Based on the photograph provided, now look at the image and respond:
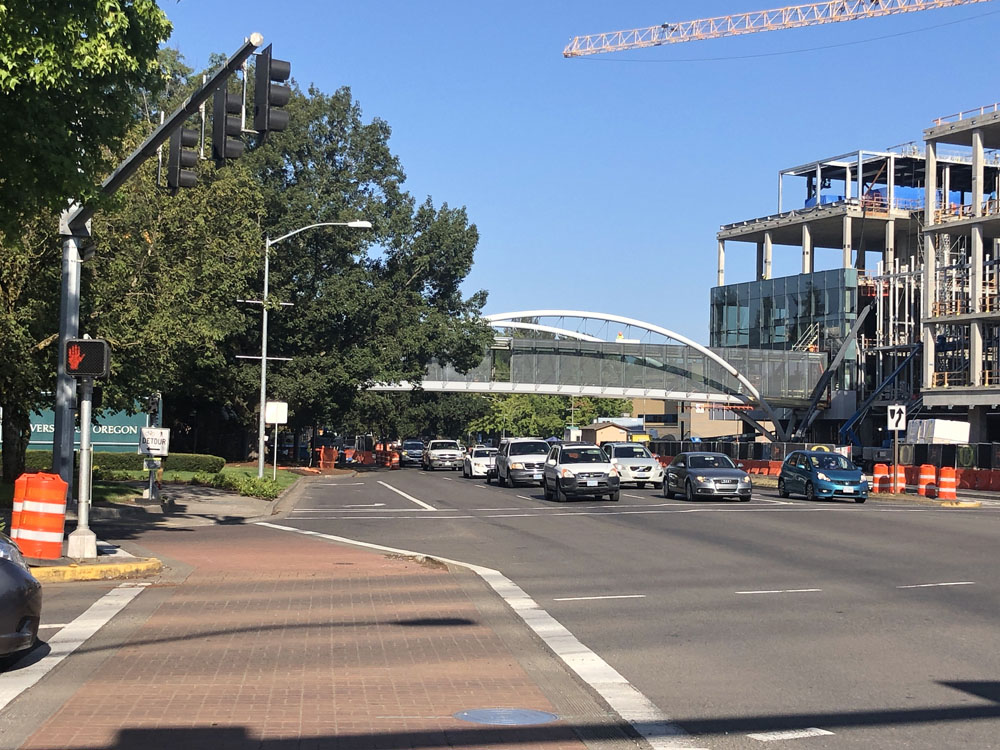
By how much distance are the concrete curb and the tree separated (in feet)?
13.5

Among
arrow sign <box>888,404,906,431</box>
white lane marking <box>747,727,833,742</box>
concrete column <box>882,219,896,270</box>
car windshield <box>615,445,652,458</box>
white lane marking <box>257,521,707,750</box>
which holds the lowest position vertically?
white lane marking <box>257,521,707,750</box>

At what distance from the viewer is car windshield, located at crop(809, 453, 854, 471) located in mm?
35525

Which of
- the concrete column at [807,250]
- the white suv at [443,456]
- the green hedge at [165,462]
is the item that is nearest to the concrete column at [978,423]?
the concrete column at [807,250]

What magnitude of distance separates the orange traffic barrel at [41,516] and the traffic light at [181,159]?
4.09 m

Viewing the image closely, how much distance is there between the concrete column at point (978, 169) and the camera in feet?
207

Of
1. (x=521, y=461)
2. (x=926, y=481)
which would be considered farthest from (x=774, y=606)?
(x=521, y=461)

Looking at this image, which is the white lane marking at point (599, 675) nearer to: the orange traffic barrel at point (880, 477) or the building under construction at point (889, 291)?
the orange traffic barrel at point (880, 477)

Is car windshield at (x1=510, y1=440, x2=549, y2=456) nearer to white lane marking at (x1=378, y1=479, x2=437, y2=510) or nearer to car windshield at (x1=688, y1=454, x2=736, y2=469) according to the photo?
white lane marking at (x1=378, y1=479, x2=437, y2=510)

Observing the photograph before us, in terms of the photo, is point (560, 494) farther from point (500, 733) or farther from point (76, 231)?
point (500, 733)

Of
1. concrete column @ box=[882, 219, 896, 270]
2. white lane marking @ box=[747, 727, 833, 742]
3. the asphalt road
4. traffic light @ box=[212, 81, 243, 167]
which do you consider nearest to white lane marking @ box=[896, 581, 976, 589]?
the asphalt road

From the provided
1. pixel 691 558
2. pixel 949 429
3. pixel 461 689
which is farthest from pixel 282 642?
pixel 949 429

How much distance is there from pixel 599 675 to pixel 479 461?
148ft

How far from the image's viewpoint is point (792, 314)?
8762 cm

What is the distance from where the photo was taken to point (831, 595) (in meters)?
13.2
